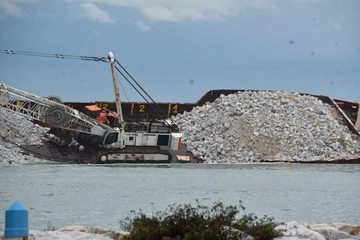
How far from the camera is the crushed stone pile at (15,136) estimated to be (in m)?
35.1

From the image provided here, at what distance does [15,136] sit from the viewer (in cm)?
3766

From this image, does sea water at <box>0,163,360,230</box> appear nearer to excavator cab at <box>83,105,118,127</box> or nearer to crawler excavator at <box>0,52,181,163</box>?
crawler excavator at <box>0,52,181,163</box>

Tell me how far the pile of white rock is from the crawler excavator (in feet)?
6.21

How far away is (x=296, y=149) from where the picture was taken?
128ft

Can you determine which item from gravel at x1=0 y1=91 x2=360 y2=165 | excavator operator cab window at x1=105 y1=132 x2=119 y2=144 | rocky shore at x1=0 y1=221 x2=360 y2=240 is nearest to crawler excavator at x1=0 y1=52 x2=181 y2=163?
excavator operator cab window at x1=105 y1=132 x2=119 y2=144

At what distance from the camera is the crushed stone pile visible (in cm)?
3506

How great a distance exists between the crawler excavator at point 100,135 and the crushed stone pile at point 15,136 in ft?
2.73

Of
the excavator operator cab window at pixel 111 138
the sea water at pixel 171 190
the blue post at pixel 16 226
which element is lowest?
the sea water at pixel 171 190

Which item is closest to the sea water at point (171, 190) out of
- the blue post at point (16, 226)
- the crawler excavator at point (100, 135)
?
the crawler excavator at point (100, 135)

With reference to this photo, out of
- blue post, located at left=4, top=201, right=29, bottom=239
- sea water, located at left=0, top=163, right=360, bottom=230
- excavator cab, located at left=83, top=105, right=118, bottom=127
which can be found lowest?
sea water, located at left=0, top=163, right=360, bottom=230

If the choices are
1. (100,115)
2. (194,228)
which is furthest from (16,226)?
(100,115)

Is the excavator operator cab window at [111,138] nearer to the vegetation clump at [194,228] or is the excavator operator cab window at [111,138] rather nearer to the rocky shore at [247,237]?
the rocky shore at [247,237]

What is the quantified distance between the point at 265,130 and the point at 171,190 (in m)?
15.4

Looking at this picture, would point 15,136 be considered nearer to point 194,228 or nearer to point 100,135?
point 100,135
